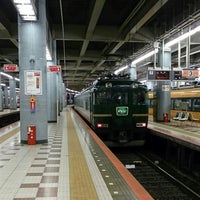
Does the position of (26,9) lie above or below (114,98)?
above

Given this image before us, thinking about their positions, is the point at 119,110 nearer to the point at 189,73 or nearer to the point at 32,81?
the point at 32,81

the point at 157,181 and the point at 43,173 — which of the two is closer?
the point at 43,173

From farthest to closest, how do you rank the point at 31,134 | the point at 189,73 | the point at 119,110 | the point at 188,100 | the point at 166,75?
the point at 188,100 → the point at 166,75 → the point at 189,73 → the point at 119,110 → the point at 31,134

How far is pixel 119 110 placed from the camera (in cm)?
1165

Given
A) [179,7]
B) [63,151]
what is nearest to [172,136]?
[63,151]

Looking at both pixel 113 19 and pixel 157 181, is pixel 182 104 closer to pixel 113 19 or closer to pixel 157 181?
pixel 113 19

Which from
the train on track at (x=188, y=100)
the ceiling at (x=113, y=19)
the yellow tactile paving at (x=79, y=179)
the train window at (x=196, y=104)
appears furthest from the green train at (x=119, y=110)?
the train window at (x=196, y=104)

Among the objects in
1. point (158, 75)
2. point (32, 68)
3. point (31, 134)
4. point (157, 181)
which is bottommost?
point (157, 181)

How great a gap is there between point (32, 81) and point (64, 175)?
4049mm

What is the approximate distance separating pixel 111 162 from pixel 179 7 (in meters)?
9.08

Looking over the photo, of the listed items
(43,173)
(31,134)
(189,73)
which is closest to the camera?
(43,173)

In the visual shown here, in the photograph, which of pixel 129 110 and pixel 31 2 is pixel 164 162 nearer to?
pixel 129 110

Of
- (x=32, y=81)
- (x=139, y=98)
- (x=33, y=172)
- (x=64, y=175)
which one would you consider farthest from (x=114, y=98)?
(x=64, y=175)

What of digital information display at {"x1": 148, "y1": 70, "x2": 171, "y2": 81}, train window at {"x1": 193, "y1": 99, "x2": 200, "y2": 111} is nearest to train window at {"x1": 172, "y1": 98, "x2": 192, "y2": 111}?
train window at {"x1": 193, "y1": 99, "x2": 200, "y2": 111}
